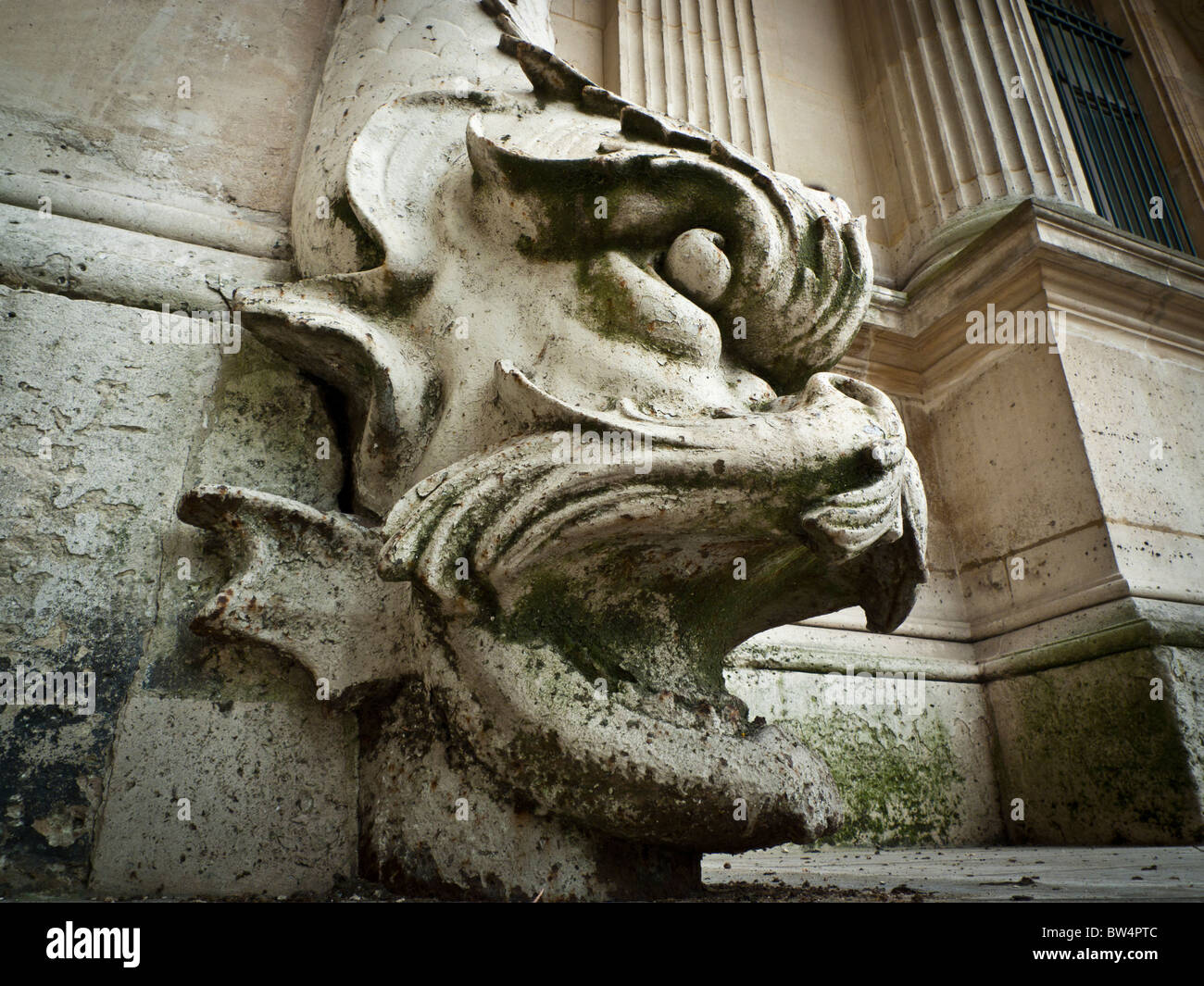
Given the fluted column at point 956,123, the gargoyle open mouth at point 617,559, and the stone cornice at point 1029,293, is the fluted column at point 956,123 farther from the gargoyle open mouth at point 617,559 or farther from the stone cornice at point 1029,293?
the gargoyle open mouth at point 617,559

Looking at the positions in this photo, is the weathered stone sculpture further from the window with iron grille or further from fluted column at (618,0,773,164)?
the window with iron grille

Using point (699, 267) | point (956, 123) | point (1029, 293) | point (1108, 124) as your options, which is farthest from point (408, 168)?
point (1108, 124)

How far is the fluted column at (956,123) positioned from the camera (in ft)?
10.2

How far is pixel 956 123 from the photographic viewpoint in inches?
130

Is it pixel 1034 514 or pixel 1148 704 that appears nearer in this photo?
pixel 1148 704

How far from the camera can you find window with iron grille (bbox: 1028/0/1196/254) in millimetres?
3900

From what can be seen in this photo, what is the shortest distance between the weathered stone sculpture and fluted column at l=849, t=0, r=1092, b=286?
2.11 metres

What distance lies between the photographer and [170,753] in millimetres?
1005

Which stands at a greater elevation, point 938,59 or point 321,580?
point 938,59

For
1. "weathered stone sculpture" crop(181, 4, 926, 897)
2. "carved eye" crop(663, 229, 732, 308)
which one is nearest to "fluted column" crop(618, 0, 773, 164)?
"weathered stone sculpture" crop(181, 4, 926, 897)
